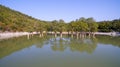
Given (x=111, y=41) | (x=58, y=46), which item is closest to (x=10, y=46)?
(x=58, y=46)

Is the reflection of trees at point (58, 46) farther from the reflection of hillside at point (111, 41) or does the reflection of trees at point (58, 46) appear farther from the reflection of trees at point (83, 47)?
the reflection of hillside at point (111, 41)

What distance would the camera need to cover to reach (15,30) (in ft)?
173

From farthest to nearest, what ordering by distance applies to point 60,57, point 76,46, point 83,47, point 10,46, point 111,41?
point 111,41
point 10,46
point 76,46
point 83,47
point 60,57

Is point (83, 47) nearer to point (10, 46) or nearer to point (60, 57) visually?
point (60, 57)

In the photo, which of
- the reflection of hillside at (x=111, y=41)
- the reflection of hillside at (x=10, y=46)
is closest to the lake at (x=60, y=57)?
the reflection of hillside at (x=10, y=46)

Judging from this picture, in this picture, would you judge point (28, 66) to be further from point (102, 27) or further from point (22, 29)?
point (102, 27)

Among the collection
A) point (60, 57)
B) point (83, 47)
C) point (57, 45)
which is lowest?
point (60, 57)

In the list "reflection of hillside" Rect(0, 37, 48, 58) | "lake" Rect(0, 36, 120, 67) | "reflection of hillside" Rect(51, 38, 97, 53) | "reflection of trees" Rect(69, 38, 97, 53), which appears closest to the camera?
"lake" Rect(0, 36, 120, 67)

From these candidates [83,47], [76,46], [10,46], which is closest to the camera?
[83,47]

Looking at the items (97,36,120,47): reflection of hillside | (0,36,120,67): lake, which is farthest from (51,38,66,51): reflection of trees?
(97,36,120,47): reflection of hillside

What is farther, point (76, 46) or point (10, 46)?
point (10, 46)

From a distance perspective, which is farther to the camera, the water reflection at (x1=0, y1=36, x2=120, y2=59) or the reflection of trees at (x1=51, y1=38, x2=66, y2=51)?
the reflection of trees at (x1=51, y1=38, x2=66, y2=51)

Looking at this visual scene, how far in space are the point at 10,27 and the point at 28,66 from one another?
40.1m

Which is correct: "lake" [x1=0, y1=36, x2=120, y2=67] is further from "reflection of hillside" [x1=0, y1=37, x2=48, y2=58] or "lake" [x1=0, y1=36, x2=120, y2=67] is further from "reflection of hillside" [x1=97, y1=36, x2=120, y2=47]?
"reflection of hillside" [x1=97, y1=36, x2=120, y2=47]
